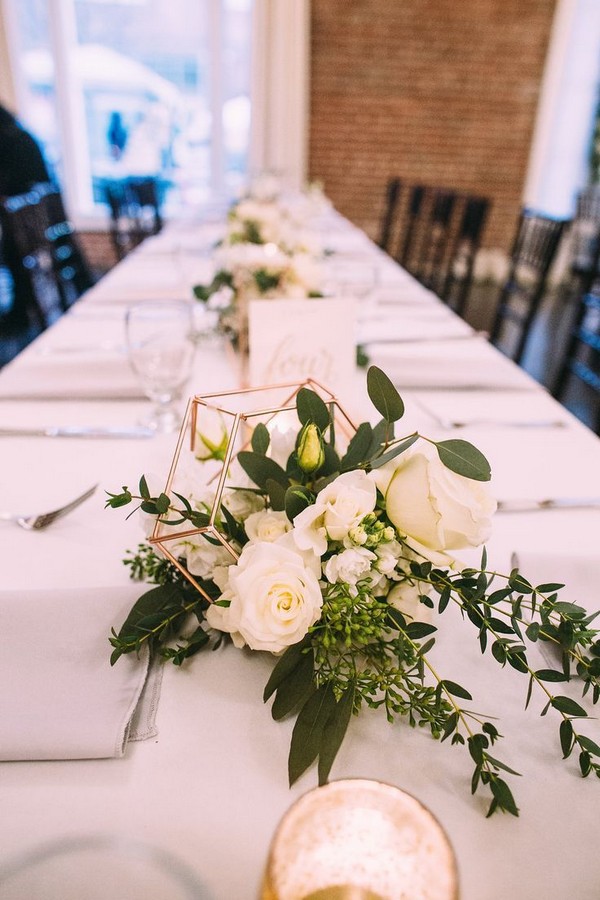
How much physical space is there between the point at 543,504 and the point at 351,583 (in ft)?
1.53

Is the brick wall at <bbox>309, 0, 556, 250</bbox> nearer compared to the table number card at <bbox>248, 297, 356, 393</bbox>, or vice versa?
the table number card at <bbox>248, 297, 356, 393</bbox>

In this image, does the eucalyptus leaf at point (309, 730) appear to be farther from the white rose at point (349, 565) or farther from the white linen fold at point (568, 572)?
the white linen fold at point (568, 572)

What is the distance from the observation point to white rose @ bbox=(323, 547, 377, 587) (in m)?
0.48

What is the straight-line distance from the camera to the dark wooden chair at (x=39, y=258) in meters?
2.13

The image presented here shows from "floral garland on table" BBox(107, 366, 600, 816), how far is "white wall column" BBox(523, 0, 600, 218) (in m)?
5.23

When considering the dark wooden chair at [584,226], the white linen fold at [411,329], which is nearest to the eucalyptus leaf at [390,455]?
the white linen fold at [411,329]

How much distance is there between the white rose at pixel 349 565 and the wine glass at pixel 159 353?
1.98ft

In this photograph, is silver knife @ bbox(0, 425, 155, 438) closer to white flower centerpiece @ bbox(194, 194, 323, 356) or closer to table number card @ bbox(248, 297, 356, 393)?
table number card @ bbox(248, 297, 356, 393)

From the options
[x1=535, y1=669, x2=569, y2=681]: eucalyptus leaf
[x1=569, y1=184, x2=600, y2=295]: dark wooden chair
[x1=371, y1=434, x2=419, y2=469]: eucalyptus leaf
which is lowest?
[x1=569, y1=184, x2=600, y2=295]: dark wooden chair

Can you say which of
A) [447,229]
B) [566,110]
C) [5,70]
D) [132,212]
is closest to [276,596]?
[447,229]

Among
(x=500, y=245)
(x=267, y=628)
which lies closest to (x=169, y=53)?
(x=500, y=245)

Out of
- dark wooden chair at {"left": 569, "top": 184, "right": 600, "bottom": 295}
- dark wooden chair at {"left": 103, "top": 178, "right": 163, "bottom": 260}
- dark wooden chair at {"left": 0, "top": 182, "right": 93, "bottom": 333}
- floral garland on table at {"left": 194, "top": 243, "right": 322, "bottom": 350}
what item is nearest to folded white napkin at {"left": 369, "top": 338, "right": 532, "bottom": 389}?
floral garland on table at {"left": 194, "top": 243, "right": 322, "bottom": 350}

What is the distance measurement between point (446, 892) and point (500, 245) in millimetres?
6044

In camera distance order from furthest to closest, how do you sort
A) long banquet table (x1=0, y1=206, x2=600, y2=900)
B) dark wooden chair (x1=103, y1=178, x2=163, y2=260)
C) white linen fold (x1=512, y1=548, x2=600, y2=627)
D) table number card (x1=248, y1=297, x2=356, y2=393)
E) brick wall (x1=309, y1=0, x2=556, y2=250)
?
brick wall (x1=309, y1=0, x2=556, y2=250)
dark wooden chair (x1=103, y1=178, x2=163, y2=260)
table number card (x1=248, y1=297, x2=356, y2=393)
white linen fold (x1=512, y1=548, x2=600, y2=627)
long banquet table (x1=0, y1=206, x2=600, y2=900)
